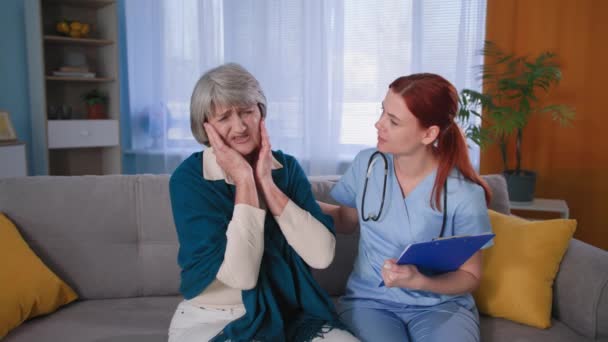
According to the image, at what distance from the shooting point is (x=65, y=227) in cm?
173

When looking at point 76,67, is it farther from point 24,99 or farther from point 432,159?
point 432,159

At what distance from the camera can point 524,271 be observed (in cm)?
166

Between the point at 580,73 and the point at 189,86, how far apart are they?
9.45 ft

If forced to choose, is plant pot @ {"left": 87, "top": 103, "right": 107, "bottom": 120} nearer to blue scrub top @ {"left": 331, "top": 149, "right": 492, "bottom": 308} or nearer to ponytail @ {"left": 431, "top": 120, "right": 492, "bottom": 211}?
blue scrub top @ {"left": 331, "top": 149, "right": 492, "bottom": 308}

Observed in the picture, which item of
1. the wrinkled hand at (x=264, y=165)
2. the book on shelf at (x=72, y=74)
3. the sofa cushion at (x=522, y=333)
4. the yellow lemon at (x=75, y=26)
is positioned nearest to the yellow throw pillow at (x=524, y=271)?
the sofa cushion at (x=522, y=333)

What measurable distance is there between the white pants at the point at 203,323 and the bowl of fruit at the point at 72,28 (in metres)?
3.25

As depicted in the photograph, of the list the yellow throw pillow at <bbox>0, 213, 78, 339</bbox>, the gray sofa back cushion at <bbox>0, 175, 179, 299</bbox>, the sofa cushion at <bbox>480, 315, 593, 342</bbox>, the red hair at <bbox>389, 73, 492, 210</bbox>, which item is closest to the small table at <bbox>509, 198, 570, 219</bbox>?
the sofa cushion at <bbox>480, 315, 593, 342</bbox>

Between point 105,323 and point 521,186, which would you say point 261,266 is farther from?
point 521,186

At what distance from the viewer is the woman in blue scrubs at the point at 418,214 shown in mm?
1401

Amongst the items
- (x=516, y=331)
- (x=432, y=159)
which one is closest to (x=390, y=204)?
(x=432, y=159)

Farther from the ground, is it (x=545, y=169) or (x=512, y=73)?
(x=512, y=73)

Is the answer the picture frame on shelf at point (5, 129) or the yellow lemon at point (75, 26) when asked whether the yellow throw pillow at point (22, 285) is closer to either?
the picture frame on shelf at point (5, 129)

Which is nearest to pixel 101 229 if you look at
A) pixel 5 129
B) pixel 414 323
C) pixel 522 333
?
pixel 414 323

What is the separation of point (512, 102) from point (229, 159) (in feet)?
8.46
